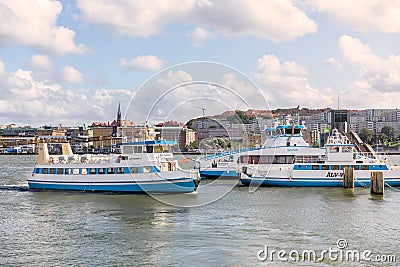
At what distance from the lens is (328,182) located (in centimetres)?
4125

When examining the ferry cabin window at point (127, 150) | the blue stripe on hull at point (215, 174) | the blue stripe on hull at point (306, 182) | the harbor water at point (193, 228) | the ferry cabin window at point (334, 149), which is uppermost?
the ferry cabin window at point (334, 149)

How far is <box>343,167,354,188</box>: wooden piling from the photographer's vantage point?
39625 mm

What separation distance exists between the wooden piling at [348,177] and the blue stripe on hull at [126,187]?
12847mm

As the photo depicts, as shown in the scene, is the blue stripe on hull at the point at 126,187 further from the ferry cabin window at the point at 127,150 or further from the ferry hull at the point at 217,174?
the ferry hull at the point at 217,174

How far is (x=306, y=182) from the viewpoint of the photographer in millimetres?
41625

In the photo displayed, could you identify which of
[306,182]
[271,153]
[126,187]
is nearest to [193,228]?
[126,187]

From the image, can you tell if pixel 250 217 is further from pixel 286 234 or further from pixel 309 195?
pixel 309 195

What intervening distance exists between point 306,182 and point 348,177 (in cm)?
360

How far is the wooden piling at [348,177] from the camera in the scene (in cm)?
3962

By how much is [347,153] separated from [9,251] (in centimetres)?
2976

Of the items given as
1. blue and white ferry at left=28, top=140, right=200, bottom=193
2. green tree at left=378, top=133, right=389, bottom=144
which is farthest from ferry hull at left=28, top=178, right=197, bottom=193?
green tree at left=378, top=133, right=389, bottom=144

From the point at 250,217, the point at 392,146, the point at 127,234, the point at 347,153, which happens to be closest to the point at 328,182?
the point at 347,153

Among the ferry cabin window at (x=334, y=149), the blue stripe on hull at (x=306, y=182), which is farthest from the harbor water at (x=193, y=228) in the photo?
the ferry cabin window at (x=334, y=149)

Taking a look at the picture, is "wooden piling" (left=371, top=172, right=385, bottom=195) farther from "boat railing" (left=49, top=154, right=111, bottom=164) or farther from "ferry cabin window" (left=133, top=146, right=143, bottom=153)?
"boat railing" (left=49, top=154, right=111, bottom=164)
